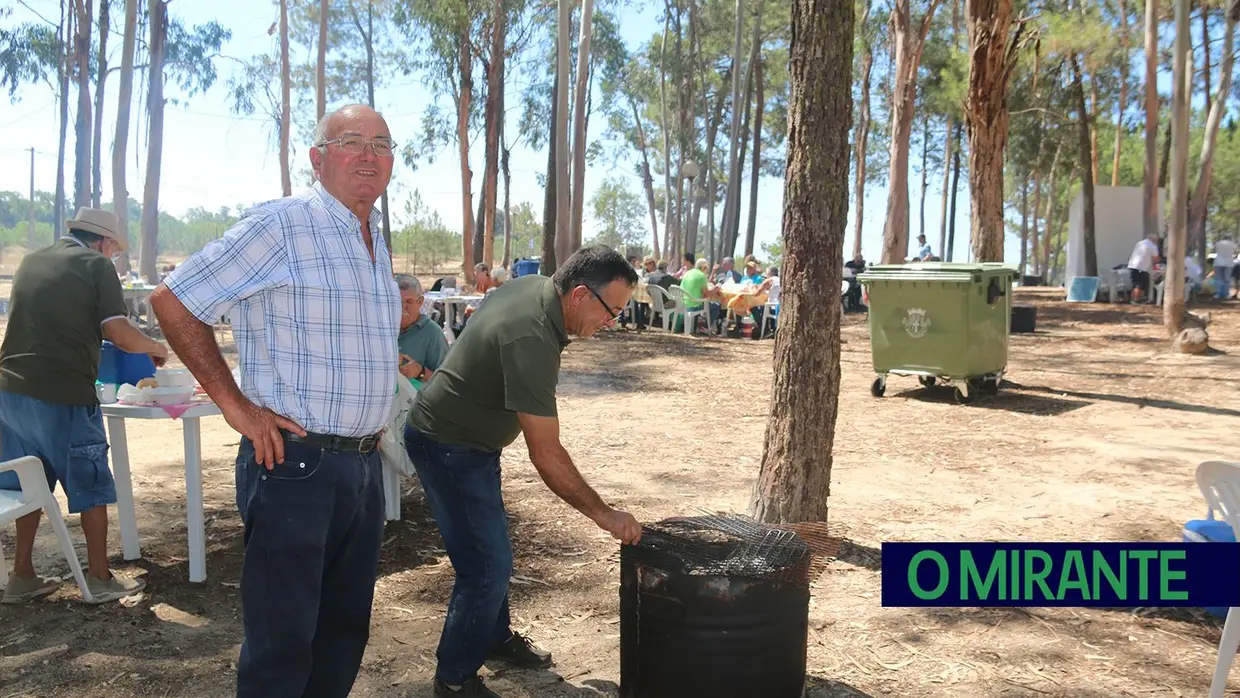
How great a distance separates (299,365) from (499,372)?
775mm

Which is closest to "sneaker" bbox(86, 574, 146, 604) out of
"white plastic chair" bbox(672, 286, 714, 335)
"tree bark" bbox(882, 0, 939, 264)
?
"white plastic chair" bbox(672, 286, 714, 335)

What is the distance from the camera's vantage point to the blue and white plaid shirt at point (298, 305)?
2406mm

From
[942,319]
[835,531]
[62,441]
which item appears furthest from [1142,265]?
[62,441]

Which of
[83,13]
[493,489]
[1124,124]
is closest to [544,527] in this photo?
[493,489]

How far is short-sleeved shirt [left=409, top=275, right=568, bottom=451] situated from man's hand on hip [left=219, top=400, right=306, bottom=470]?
2.29 ft

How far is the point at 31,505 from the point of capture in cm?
414

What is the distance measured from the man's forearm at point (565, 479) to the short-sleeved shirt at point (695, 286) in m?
14.3

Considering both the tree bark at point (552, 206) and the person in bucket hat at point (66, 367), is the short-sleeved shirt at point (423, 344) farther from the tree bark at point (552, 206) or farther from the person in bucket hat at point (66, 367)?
the tree bark at point (552, 206)

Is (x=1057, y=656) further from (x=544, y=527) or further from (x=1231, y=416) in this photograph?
(x=1231, y=416)

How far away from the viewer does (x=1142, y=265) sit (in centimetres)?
2291

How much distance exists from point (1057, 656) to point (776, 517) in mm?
1414

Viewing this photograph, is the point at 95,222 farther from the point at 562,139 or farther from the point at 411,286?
the point at 562,139

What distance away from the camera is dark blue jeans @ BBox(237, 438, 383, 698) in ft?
8.16

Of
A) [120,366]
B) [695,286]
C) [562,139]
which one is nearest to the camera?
[120,366]
